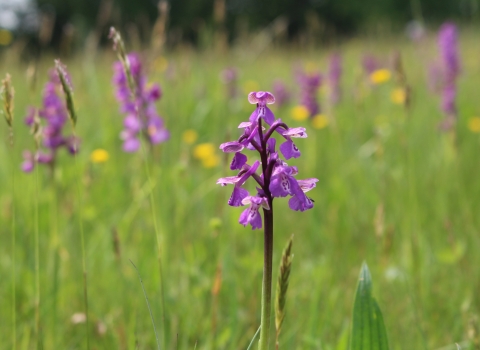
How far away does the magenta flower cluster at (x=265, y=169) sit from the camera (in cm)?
68

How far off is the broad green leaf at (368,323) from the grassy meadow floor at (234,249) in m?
0.22

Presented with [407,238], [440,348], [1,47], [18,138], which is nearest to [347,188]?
[407,238]

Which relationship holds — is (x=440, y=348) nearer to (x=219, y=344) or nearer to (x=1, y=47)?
(x=219, y=344)

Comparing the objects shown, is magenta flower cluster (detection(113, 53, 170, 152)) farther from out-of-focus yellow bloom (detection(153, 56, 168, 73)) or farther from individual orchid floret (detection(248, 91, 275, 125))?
individual orchid floret (detection(248, 91, 275, 125))

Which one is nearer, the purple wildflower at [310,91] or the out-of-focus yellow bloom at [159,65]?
the out-of-focus yellow bloom at [159,65]

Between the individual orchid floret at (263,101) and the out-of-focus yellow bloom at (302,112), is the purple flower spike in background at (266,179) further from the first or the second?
the out-of-focus yellow bloom at (302,112)

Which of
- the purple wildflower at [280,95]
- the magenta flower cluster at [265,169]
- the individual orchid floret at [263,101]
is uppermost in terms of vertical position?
the purple wildflower at [280,95]

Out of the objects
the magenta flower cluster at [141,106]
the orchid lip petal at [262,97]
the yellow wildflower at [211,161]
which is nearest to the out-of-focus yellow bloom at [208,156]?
the yellow wildflower at [211,161]

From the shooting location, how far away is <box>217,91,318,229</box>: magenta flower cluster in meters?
0.68

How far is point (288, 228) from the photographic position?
2268mm

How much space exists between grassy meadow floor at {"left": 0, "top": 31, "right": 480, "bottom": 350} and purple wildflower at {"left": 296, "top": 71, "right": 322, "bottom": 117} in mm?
284

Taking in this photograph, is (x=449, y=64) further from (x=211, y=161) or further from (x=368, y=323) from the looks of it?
(x=368, y=323)

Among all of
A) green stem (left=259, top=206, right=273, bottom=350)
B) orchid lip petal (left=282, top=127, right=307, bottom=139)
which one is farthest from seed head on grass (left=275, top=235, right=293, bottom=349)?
orchid lip petal (left=282, top=127, right=307, bottom=139)

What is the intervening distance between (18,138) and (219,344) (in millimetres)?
3125
